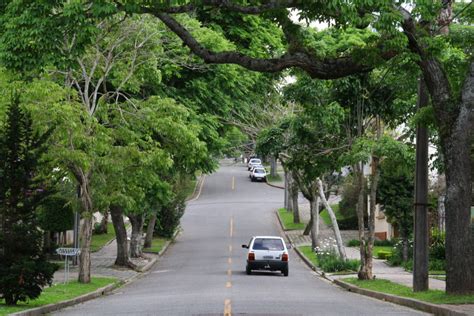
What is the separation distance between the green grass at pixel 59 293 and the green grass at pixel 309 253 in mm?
13084

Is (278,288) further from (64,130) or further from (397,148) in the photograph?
(64,130)

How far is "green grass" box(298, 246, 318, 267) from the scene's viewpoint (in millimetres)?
41125

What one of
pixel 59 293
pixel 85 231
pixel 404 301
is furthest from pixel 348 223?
pixel 404 301

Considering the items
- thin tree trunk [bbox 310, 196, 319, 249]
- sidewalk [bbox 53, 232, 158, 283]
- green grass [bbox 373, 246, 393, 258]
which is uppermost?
thin tree trunk [bbox 310, 196, 319, 249]

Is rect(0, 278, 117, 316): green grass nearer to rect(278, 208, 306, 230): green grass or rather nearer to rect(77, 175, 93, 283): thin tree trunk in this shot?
rect(77, 175, 93, 283): thin tree trunk

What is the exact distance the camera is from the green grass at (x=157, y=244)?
4831 cm

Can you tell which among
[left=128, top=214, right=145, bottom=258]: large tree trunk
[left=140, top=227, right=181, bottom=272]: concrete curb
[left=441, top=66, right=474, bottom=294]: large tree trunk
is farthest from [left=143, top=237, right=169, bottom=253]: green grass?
[left=441, top=66, right=474, bottom=294]: large tree trunk

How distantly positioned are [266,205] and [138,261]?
31755 mm

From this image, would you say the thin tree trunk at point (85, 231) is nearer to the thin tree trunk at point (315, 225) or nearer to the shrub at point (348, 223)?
the thin tree trunk at point (315, 225)

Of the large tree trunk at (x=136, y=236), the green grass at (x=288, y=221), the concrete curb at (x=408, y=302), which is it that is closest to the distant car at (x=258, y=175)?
the green grass at (x=288, y=221)

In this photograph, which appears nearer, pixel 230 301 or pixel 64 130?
pixel 230 301

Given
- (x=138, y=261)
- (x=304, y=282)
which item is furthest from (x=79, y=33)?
(x=138, y=261)

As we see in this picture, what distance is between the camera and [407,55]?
57.0 ft

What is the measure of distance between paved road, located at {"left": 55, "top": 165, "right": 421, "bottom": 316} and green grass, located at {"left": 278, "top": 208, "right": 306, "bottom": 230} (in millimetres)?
825
